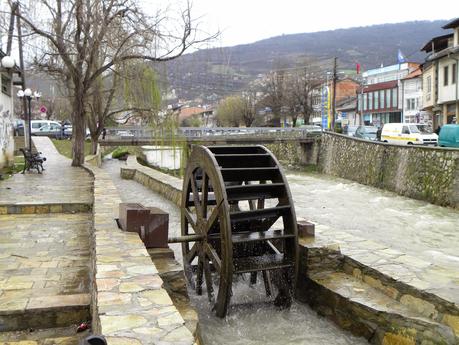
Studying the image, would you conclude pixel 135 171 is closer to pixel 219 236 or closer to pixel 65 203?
pixel 65 203

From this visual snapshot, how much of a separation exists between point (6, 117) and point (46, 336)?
16777 millimetres

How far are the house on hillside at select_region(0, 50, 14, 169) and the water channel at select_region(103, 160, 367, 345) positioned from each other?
14.1 meters

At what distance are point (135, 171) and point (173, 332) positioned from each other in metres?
17.6

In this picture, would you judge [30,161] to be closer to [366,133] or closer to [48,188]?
[48,188]

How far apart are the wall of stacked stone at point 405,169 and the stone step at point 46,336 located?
47.2 ft

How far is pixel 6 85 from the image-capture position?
19234mm

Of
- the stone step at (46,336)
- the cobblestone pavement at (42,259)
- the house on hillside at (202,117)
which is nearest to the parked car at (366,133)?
the cobblestone pavement at (42,259)

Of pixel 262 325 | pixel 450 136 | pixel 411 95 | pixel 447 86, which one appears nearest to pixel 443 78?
pixel 447 86

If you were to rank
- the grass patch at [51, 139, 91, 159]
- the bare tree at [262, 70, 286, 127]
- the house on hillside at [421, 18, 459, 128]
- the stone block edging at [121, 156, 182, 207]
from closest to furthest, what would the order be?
the stone block edging at [121, 156, 182, 207] < the grass patch at [51, 139, 91, 159] < the house on hillside at [421, 18, 459, 128] < the bare tree at [262, 70, 286, 127]

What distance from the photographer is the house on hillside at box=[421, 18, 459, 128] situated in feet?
101

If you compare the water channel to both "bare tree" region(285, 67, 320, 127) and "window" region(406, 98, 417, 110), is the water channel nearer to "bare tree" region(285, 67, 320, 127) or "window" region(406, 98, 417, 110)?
"window" region(406, 98, 417, 110)

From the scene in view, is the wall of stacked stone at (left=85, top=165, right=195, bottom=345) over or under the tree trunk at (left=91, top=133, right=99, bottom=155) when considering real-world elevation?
under

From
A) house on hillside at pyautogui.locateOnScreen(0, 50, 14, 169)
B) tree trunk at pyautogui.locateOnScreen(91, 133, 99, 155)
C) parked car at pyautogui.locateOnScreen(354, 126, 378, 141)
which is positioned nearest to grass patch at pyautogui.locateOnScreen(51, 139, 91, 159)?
tree trunk at pyautogui.locateOnScreen(91, 133, 99, 155)

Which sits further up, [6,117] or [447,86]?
[447,86]
